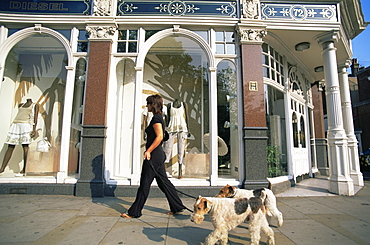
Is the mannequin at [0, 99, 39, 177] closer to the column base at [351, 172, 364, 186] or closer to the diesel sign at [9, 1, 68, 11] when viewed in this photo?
the diesel sign at [9, 1, 68, 11]

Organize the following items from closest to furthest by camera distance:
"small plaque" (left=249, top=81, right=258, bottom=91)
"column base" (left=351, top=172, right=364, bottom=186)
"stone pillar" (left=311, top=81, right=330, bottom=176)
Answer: "small plaque" (left=249, top=81, right=258, bottom=91) < "column base" (left=351, top=172, right=364, bottom=186) < "stone pillar" (left=311, top=81, right=330, bottom=176)

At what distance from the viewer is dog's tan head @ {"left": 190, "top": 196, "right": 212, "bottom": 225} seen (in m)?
2.33

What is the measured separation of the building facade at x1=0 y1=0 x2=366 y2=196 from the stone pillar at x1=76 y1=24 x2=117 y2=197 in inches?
1.0

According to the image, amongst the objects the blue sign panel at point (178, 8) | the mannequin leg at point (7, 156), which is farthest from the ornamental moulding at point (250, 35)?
the mannequin leg at point (7, 156)

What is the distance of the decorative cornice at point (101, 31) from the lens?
5.55 m

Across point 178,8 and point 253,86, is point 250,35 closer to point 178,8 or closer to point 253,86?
point 253,86

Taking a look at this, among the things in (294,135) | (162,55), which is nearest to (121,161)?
(162,55)

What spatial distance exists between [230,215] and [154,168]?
5.07ft

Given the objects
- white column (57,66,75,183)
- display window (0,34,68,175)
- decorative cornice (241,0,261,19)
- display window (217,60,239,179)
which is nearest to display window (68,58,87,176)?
white column (57,66,75,183)

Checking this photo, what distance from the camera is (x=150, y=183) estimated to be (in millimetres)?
3547

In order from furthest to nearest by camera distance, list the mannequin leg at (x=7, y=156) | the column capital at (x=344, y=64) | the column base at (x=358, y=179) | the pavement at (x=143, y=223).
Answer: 1. the column capital at (x=344, y=64)
2. the column base at (x=358, y=179)
3. the mannequin leg at (x=7, y=156)
4. the pavement at (x=143, y=223)

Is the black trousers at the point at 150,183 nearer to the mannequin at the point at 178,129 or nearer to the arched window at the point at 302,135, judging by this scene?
the mannequin at the point at 178,129

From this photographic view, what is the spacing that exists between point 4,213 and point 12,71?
532 centimetres

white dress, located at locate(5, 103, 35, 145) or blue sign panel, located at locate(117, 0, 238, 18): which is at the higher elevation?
blue sign panel, located at locate(117, 0, 238, 18)
